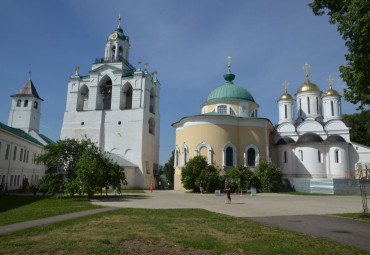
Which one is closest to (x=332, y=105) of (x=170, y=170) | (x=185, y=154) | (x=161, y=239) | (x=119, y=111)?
(x=185, y=154)

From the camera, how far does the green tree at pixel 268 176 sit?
2866cm

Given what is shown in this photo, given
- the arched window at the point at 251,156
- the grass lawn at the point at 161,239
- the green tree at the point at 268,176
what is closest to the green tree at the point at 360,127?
the arched window at the point at 251,156

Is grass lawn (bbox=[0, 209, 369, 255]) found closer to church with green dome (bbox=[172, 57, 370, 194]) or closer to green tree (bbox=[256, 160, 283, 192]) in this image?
green tree (bbox=[256, 160, 283, 192])

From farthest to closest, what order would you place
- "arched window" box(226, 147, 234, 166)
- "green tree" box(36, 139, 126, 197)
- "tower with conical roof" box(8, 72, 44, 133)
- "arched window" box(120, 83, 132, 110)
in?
"tower with conical roof" box(8, 72, 44, 133)
"arched window" box(120, 83, 132, 110)
"arched window" box(226, 147, 234, 166)
"green tree" box(36, 139, 126, 197)

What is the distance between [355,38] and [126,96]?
35666 mm

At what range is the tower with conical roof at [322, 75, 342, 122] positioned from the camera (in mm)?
42031

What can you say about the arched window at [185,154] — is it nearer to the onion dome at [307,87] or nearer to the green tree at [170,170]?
the green tree at [170,170]

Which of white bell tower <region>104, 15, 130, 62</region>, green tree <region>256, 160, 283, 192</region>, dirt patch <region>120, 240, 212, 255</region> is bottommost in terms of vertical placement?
dirt patch <region>120, 240, 212, 255</region>

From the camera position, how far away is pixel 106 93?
43312 mm

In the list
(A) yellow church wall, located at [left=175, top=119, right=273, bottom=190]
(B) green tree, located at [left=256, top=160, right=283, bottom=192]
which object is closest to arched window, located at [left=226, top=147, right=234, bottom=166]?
(A) yellow church wall, located at [left=175, top=119, right=273, bottom=190]

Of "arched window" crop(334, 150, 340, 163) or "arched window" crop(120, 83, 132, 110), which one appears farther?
"arched window" crop(120, 83, 132, 110)

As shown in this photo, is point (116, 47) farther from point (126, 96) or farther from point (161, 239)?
point (161, 239)

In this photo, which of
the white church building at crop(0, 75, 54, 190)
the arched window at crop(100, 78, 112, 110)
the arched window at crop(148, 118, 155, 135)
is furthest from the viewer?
the arched window at crop(100, 78, 112, 110)

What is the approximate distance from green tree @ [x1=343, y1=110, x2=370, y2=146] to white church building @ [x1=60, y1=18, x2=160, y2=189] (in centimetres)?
3483
